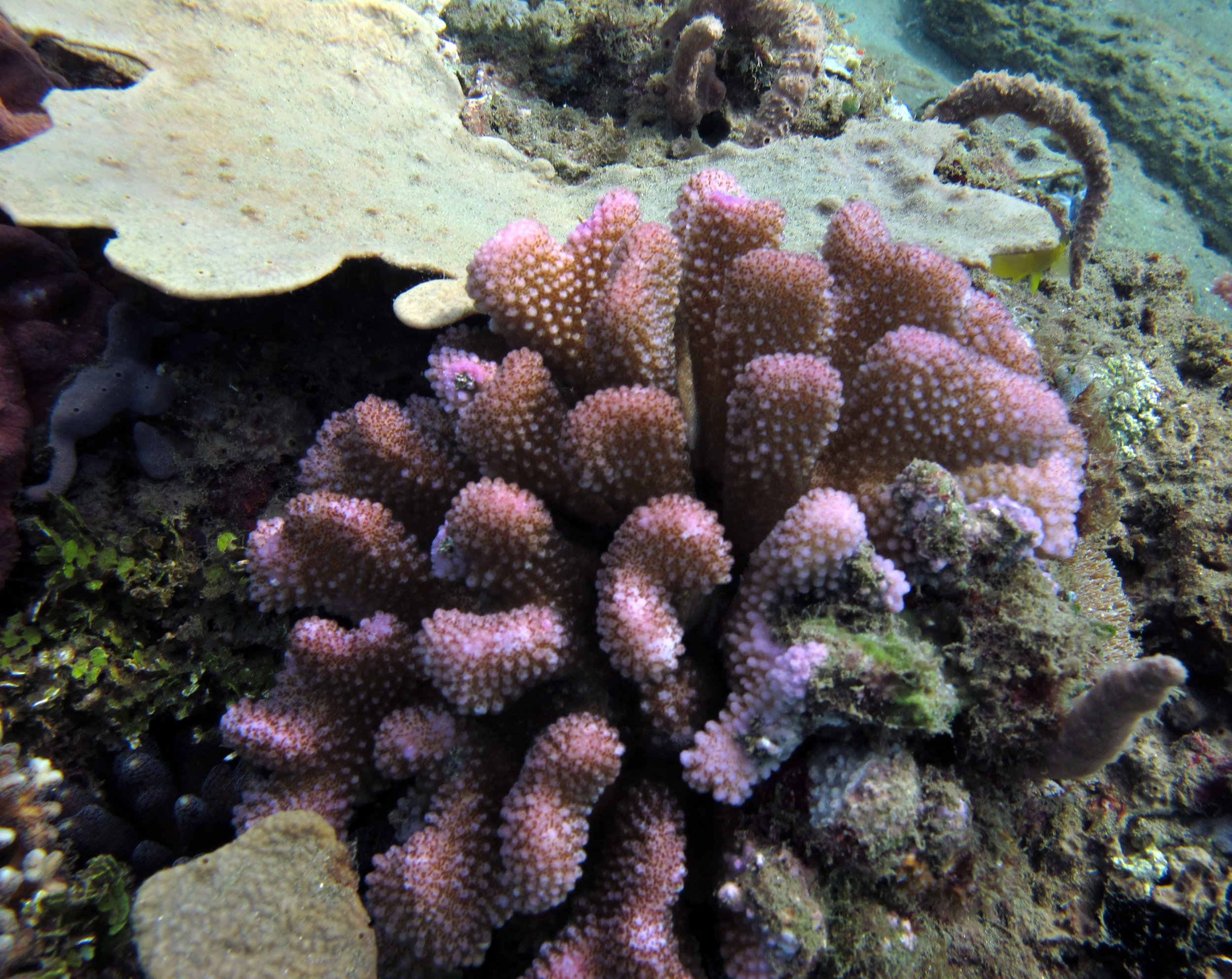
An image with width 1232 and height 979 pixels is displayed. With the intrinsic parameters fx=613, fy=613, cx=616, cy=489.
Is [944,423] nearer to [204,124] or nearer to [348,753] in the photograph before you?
[348,753]

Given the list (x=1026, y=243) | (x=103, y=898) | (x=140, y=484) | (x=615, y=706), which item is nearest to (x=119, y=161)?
(x=140, y=484)

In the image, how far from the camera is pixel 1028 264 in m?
2.99

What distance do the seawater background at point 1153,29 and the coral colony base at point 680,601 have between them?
674cm

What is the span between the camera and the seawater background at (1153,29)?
7.85 m

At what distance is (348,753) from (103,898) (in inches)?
37.2

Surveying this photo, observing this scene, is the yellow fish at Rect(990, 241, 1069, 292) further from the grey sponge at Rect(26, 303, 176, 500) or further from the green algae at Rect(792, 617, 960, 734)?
the grey sponge at Rect(26, 303, 176, 500)

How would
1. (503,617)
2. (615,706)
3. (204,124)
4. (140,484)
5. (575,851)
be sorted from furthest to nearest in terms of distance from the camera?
(204,124) < (140,484) < (615,706) < (503,617) < (575,851)

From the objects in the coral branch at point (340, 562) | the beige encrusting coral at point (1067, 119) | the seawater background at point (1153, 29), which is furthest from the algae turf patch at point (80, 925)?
the seawater background at point (1153, 29)

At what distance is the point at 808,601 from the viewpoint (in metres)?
1.49

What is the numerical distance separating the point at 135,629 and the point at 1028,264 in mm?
4187

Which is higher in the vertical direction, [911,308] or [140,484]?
[911,308]

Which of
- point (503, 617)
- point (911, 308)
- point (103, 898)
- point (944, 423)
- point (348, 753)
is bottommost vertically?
point (103, 898)

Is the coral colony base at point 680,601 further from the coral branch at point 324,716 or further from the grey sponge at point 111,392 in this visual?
the grey sponge at point 111,392

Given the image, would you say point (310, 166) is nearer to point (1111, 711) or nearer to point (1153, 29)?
point (1111, 711)
